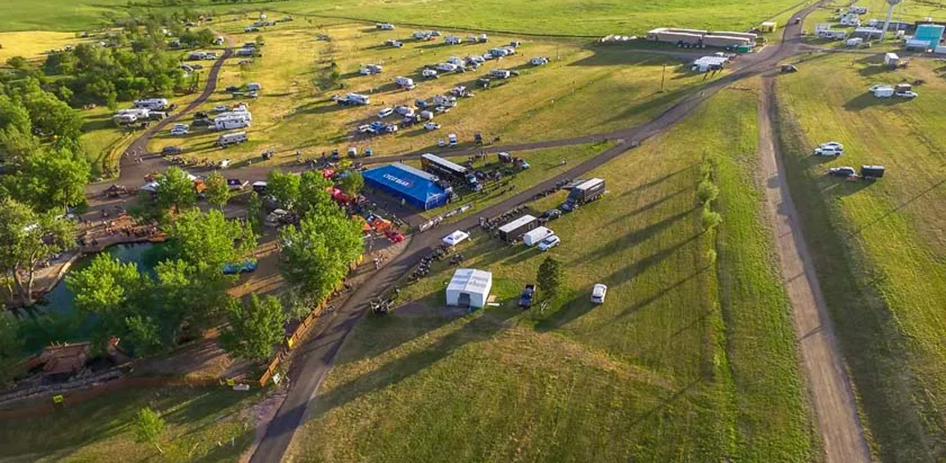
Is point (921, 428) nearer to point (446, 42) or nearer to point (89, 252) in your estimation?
point (89, 252)

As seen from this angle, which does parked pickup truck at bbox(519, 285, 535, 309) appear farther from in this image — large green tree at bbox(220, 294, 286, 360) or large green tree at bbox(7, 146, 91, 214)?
large green tree at bbox(7, 146, 91, 214)

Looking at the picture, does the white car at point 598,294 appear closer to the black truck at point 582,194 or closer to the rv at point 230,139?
the black truck at point 582,194

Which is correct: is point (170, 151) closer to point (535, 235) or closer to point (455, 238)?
point (455, 238)

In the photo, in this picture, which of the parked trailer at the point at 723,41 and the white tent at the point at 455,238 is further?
the parked trailer at the point at 723,41

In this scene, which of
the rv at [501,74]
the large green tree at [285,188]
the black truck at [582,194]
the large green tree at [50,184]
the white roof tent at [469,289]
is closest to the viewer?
the white roof tent at [469,289]

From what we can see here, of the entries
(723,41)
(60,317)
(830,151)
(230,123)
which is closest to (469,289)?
(60,317)

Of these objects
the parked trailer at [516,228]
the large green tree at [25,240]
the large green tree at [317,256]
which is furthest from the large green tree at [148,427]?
the parked trailer at [516,228]
